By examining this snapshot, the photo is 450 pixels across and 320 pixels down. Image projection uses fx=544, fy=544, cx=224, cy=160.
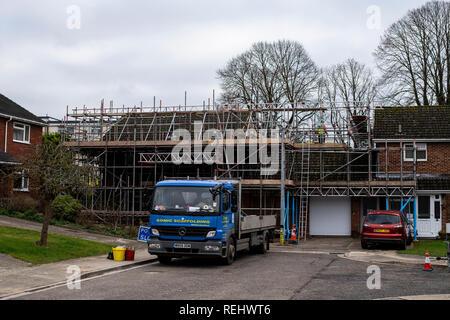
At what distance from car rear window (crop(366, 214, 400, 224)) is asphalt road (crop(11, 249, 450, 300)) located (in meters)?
5.26

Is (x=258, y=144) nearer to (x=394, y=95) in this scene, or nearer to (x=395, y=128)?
(x=395, y=128)

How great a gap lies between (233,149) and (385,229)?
9830 millimetres

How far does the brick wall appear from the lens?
30781mm

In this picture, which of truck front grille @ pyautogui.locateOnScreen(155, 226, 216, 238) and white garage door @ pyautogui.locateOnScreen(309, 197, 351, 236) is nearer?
truck front grille @ pyautogui.locateOnScreen(155, 226, 216, 238)

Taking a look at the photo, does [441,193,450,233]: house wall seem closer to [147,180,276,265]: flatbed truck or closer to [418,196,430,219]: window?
[418,196,430,219]: window

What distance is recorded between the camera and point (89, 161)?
3225cm

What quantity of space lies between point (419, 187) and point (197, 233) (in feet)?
58.0

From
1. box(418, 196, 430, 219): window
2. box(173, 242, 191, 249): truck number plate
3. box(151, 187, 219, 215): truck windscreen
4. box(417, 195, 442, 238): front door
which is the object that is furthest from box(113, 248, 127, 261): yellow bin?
box(418, 196, 430, 219): window

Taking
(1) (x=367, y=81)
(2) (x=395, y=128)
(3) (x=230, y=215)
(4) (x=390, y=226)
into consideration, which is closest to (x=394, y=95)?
(1) (x=367, y=81)

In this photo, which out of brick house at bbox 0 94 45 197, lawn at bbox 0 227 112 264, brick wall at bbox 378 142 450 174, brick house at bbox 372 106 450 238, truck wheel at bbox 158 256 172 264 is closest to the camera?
lawn at bbox 0 227 112 264

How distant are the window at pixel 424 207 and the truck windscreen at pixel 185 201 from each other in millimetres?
17751

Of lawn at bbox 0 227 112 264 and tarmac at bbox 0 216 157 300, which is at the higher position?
lawn at bbox 0 227 112 264

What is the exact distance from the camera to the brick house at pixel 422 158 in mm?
29625
